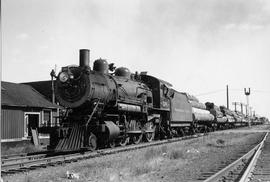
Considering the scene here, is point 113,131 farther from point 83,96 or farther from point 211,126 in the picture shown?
point 211,126

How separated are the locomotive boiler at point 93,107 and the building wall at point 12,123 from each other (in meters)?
6.38

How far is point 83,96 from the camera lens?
1495 cm

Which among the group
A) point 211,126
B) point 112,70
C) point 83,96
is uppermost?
point 112,70

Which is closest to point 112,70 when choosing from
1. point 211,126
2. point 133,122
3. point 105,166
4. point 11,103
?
point 133,122

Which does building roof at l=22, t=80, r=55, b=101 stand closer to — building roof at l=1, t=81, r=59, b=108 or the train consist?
building roof at l=1, t=81, r=59, b=108

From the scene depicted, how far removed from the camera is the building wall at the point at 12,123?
2053cm

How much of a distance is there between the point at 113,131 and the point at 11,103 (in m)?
9.07

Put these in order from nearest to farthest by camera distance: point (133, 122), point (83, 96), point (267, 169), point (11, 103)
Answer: point (267, 169), point (83, 96), point (133, 122), point (11, 103)

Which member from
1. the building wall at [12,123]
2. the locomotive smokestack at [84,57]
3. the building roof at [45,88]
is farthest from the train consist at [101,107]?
the building roof at [45,88]

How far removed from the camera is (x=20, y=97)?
912 inches

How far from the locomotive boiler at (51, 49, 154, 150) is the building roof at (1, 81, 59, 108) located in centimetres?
663

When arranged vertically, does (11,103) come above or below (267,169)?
above

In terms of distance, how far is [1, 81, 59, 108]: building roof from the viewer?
21422 millimetres

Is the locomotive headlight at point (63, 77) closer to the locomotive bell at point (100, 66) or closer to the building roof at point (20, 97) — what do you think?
the locomotive bell at point (100, 66)
